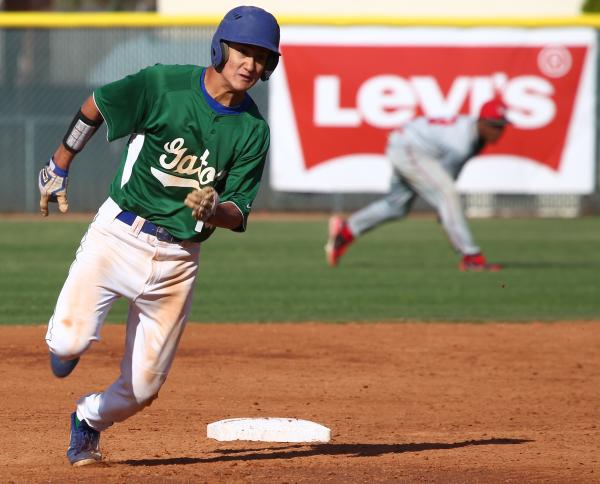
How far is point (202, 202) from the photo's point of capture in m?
4.86

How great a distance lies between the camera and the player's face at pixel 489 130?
13820 mm

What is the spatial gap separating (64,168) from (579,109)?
53.2 ft

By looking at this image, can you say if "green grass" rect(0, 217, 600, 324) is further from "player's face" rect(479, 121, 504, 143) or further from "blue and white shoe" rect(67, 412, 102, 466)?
"blue and white shoe" rect(67, 412, 102, 466)

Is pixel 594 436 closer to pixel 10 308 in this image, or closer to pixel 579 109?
pixel 10 308

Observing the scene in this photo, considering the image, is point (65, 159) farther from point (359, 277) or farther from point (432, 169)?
point (432, 169)

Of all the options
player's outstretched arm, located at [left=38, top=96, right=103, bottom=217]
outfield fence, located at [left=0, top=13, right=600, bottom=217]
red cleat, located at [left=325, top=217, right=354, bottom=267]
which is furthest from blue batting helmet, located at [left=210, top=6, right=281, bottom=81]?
outfield fence, located at [left=0, top=13, right=600, bottom=217]

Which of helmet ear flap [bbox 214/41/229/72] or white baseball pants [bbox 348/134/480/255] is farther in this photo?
white baseball pants [bbox 348/134/480/255]

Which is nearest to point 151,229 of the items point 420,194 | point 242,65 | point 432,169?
point 242,65

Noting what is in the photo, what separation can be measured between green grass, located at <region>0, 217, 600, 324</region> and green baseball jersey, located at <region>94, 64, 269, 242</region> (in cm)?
524

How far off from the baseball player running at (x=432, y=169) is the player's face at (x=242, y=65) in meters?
8.55

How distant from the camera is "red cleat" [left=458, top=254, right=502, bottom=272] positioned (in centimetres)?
1364

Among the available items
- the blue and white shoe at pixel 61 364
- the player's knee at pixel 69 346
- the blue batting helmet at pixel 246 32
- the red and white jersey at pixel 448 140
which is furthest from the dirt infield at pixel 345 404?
the red and white jersey at pixel 448 140

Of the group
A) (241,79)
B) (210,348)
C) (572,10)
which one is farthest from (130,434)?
(572,10)

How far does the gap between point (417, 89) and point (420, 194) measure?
258 inches
